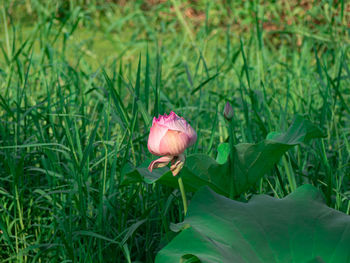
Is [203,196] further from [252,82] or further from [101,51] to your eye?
[101,51]

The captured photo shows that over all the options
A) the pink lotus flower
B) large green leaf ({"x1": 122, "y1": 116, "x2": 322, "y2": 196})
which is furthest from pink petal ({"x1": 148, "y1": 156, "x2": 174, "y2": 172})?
large green leaf ({"x1": 122, "y1": 116, "x2": 322, "y2": 196})

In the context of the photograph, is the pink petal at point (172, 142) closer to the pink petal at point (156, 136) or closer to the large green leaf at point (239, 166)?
the pink petal at point (156, 136)

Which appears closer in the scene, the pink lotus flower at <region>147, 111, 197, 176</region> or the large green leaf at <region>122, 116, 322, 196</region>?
the pink lotus flower at <region>147, 111, 197, 176</region>

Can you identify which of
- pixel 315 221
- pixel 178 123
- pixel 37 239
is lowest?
pixel 37 239

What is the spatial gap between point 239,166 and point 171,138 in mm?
229

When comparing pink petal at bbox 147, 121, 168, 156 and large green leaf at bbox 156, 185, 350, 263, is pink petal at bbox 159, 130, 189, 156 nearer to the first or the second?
pink petal at bbox 147, 121, 168, 156

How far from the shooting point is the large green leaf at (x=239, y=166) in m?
0.93

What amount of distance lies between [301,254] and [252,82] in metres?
1.42

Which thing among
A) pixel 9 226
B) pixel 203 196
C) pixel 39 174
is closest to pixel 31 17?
pixel 39 174

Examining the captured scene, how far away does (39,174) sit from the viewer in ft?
4.65

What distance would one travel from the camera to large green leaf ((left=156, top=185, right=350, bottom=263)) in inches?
30.4

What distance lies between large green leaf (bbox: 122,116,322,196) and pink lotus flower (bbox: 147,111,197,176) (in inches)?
5.2

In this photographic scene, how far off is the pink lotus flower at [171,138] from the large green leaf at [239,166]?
0.13 meters

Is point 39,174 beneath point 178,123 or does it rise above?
beneath
